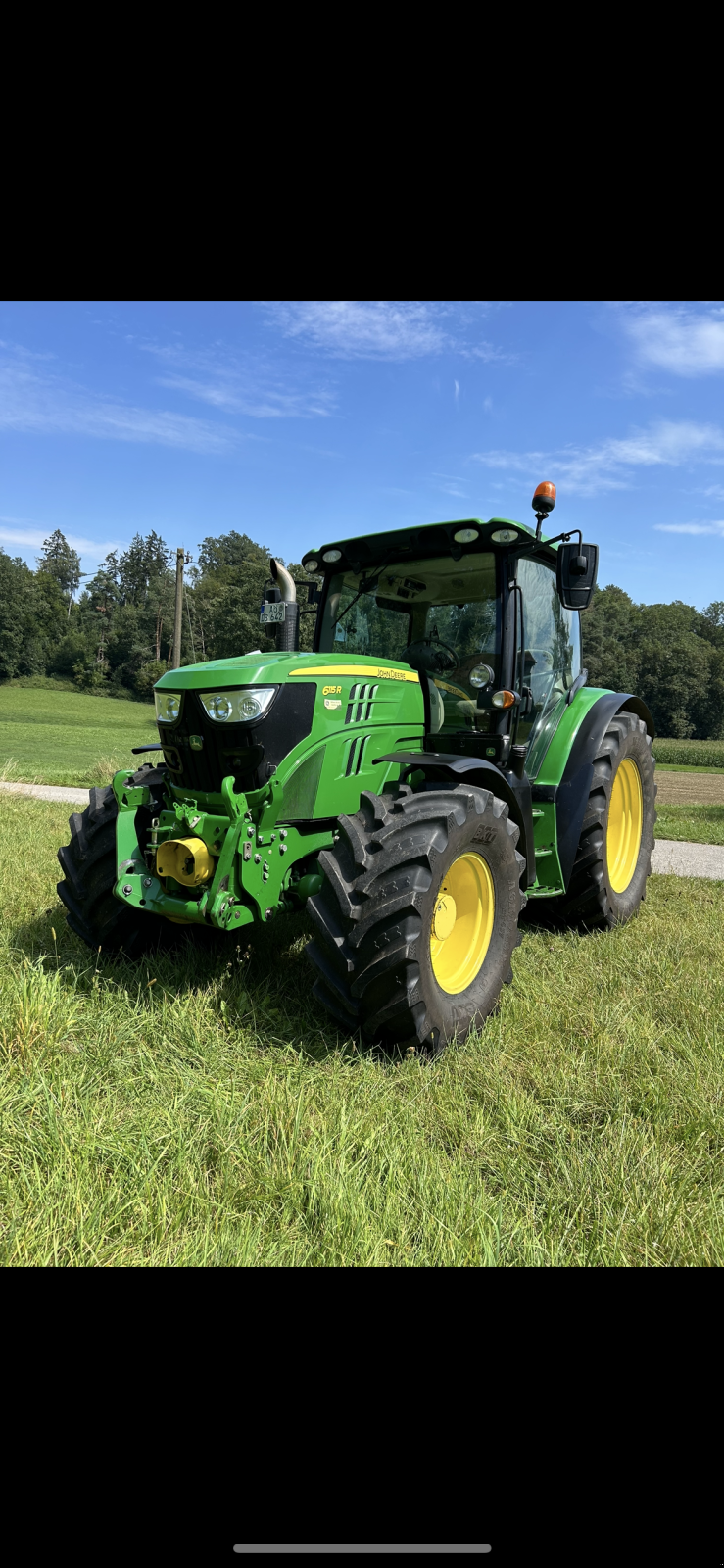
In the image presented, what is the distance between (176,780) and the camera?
12.4 ft

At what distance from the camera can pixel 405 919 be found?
3.00 metres

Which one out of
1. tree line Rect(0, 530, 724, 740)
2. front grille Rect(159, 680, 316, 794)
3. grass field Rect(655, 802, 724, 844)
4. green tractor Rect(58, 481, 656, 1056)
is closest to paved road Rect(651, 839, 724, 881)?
grass field Rect(655, 802, 724, 844)

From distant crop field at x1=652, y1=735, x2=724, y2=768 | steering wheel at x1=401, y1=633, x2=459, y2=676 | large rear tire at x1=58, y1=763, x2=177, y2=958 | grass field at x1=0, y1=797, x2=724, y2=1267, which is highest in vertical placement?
steering wheel at x1=401, y1=633, x2=459, y2=676

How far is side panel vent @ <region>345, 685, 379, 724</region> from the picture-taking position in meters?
3.76

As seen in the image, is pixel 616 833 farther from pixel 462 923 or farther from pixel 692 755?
pixel 692 755

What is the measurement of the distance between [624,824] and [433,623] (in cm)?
213

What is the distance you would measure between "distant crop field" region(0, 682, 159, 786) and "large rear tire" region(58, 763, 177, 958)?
37.9ft

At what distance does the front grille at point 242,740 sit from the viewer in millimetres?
3430

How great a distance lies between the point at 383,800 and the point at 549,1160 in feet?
4.59

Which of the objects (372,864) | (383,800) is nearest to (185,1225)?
(372,864)

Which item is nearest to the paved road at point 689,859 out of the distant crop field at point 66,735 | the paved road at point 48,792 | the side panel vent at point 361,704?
the side panel vent at point 361,704

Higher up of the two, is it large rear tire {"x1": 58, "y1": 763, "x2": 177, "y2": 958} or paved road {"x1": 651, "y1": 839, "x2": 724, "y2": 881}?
large rear tire {"x1": 58, "y1": 763, "x2": 177, "y2": 958}

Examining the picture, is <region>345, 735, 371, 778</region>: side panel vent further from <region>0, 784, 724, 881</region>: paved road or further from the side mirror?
<region>0, 784, 724, 881</region>: paved road
